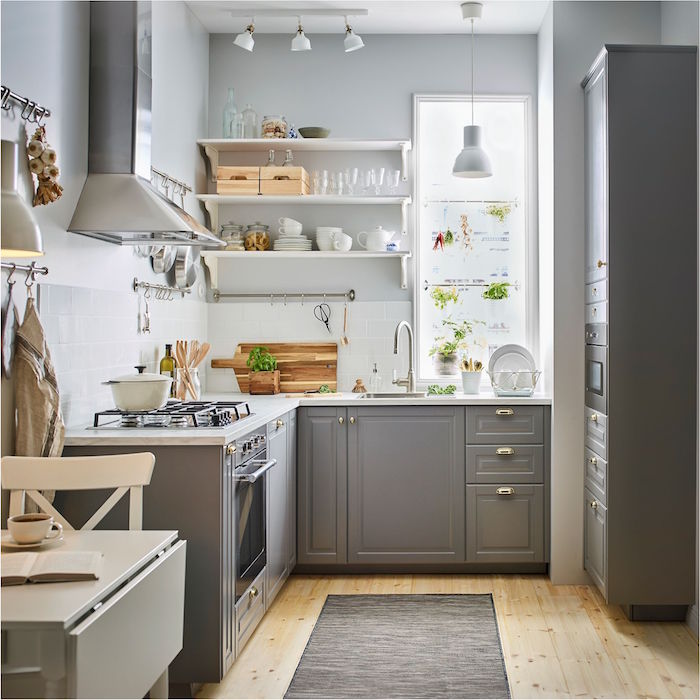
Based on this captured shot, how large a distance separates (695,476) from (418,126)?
99.1 inches

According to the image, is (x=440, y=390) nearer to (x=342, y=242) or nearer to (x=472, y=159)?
(x=342, y=242)

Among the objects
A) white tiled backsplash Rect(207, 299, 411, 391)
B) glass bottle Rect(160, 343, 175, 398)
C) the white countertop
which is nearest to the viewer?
the white countertop

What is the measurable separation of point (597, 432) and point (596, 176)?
3.95 ft

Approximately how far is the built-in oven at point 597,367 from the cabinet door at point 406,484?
26.1 inches

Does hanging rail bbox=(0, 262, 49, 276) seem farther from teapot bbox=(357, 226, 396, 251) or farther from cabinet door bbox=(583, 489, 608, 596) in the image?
cabinet door bbox=(583, 489, 608, 596)

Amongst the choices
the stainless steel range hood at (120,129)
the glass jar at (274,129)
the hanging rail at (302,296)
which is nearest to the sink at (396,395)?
the hanging rail at (302,296)

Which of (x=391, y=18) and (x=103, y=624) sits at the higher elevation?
(x=391, y=18)

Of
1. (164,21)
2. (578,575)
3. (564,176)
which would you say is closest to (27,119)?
(164,21)

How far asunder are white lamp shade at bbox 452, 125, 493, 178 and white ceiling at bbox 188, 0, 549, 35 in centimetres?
64

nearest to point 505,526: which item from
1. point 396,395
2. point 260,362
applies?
point 396,395

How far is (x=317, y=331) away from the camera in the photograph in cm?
507

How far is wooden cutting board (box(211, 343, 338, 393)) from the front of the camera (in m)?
5.00

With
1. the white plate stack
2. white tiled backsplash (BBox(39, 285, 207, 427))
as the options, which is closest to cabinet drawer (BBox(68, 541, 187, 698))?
white tiled backsplash (BBox(39, 285, 207, 427))

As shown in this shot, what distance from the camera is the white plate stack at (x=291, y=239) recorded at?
486 cm
